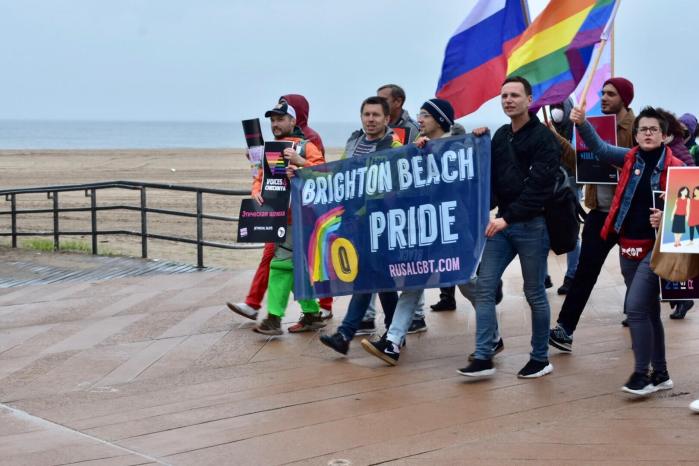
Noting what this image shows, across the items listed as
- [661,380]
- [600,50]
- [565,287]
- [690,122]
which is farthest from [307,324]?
[690,122]

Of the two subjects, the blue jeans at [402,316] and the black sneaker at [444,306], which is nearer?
the blue jeans at [402,316]

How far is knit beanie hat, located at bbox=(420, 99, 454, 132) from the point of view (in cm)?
738

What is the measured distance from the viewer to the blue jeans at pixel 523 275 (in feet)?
22.3

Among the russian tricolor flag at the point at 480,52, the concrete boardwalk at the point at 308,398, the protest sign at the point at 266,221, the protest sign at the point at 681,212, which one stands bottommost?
the concrete boardwalk at the point at 308,398

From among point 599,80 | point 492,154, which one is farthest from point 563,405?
point 599,80

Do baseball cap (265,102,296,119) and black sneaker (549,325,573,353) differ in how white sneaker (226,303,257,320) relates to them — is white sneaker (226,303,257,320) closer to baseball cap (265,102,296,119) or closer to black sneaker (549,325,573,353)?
baseball cap (265,102,296,119)

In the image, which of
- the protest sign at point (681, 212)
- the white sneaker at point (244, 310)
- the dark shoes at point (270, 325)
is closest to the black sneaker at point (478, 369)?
the protest sign at point (681, 212)

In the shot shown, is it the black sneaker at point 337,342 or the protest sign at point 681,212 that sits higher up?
the protest sign at point 681,212

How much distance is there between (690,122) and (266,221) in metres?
3.91

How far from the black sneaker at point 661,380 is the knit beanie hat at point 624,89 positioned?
2.23m

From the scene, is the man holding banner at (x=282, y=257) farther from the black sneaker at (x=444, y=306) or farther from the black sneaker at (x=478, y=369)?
the black sneaker at (x=478, y=369)

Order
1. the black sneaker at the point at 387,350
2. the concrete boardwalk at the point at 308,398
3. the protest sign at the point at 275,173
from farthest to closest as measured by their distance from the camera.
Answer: the protest sign at the point at 275,173
the black sneaker at the point at 387,350
the concrete boardwalk at the point at 308,398

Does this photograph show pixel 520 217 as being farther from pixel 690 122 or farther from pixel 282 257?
pixel 690 122

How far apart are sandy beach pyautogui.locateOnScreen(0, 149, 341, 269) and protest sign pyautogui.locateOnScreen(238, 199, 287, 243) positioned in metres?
5.86
